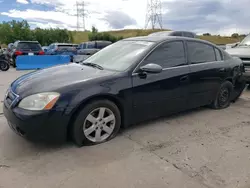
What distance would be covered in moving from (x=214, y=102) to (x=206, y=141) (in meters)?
1.66

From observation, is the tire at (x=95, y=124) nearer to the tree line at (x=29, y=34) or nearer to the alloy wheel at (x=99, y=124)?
the alloy wheel at (x=99, y=124)

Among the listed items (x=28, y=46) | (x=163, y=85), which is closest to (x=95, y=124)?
(x=163, y=85)

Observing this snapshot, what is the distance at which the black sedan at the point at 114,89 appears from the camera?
2.99 meters

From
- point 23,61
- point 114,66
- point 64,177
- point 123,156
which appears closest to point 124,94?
point 114,66

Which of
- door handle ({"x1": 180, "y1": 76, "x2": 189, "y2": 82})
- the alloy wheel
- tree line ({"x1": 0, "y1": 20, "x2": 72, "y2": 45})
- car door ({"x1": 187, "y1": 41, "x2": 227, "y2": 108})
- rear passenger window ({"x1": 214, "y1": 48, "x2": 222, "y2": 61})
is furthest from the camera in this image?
tree line ({"x1": 0, "y1": 20, "x2": 72, "y2": 45})

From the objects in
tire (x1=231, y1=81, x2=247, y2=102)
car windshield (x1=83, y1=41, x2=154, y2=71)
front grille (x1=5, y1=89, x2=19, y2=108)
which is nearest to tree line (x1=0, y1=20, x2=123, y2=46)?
car windshield (x1=83, y1=41, x2=154, y2=71)

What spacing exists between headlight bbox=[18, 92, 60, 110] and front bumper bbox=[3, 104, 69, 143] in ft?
0.21

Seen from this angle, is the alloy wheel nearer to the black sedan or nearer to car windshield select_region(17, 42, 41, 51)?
the black sedan

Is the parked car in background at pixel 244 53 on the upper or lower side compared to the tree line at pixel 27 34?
lower

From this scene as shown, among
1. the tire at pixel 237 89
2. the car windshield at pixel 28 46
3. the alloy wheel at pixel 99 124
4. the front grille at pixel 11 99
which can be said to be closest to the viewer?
the front grille at pixel 11 99

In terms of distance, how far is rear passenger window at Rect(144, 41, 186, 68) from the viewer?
12.7 feet

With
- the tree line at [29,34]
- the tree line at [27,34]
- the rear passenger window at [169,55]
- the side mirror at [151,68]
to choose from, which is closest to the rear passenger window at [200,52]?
the rear passenger window at [169,55]

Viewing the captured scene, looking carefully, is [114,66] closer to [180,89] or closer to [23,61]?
[180,89]

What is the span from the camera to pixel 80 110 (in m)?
3.14
